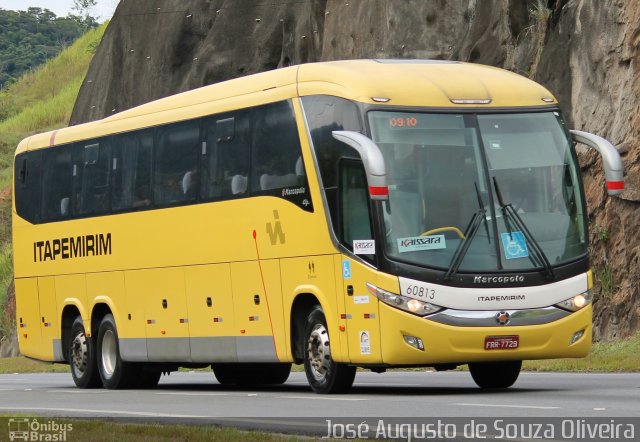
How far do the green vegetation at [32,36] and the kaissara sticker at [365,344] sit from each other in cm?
11814

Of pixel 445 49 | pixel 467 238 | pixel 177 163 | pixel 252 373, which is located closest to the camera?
pixel 467 238

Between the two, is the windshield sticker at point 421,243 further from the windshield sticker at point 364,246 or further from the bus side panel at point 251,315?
the bus side panel at point 251,315

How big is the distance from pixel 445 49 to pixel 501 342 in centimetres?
2160

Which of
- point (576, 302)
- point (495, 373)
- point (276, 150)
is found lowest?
point (495, 373)

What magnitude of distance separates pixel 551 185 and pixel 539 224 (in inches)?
22.5

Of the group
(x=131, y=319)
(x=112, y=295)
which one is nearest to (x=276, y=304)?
(x=131, y=319)

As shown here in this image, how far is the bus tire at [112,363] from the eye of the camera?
994 inches

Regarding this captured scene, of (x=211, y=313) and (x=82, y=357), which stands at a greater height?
(x=211, y=313)

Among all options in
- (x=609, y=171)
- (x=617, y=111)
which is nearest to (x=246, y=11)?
(x=617, y=111)

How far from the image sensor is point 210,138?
22.6 m

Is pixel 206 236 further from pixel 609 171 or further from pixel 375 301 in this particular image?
pixel 609 171

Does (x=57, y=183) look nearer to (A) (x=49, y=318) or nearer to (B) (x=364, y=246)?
(A) (x=49, y=318)

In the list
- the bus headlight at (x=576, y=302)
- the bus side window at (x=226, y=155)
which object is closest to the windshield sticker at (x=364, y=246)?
the bus headlight at (x=576, y=302)

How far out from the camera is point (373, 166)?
18.0 metres
